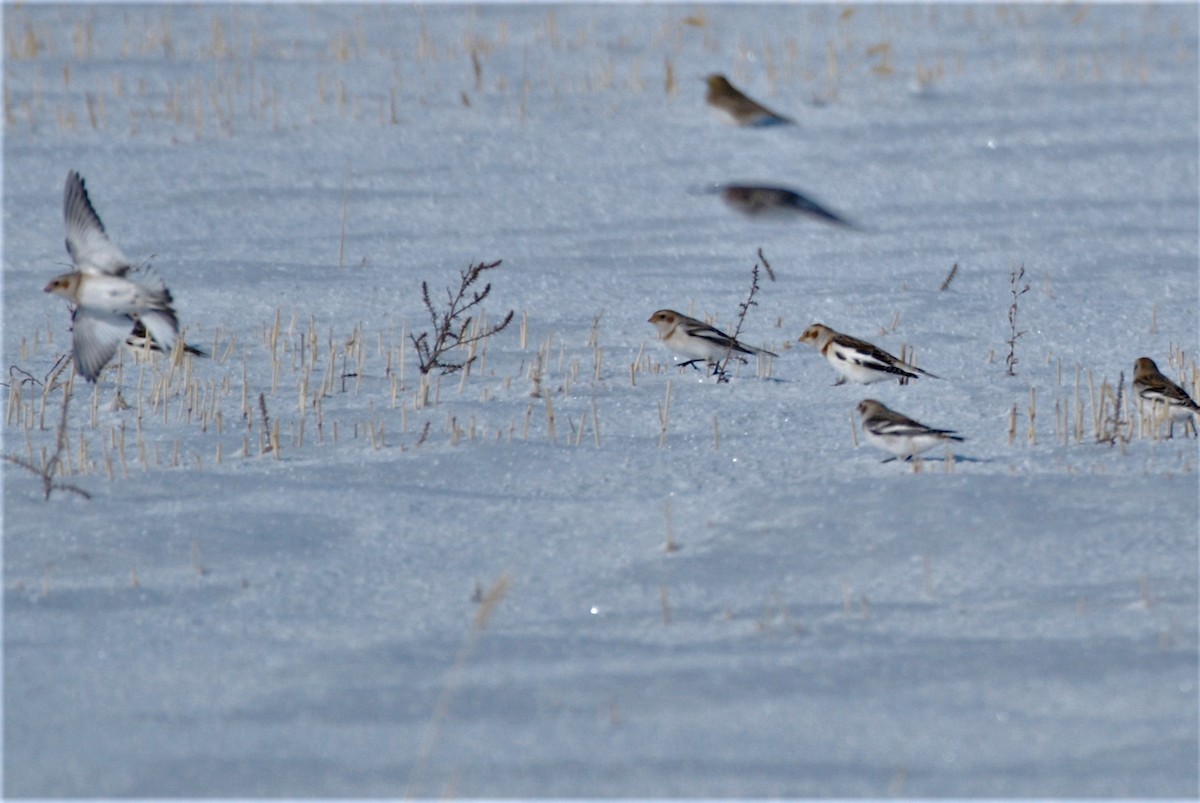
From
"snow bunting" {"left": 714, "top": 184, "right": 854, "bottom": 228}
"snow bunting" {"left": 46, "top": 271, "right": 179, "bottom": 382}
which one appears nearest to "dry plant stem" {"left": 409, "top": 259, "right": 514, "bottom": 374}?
"snow bunting" {"left": 714, "top": 184, "right": 854, "bottom": 228}

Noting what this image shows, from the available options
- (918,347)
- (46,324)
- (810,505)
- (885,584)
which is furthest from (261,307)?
(885,584)

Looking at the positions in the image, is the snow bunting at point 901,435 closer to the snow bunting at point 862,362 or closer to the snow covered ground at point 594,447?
the snow covered ground at point 594,447

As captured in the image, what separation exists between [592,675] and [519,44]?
13.3 m

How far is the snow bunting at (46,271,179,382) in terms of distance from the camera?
6.39m

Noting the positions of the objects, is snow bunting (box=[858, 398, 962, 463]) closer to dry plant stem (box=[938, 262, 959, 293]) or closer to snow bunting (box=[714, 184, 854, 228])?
snow bunting (box=[714, 184, 854, 228])

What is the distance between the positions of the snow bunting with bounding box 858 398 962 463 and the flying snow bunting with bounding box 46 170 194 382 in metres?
2.92

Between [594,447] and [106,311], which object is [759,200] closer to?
[594,447]

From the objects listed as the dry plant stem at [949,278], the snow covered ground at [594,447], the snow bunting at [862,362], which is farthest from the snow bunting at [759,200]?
the dry plant stem at [949,278]

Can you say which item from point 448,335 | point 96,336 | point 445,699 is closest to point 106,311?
point 96,336

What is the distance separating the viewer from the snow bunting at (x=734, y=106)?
13.9 m

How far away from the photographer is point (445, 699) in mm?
4332

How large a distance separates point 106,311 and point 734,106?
27.2 feet

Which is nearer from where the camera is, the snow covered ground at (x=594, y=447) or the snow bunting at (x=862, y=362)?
the snow covered ground at (x=594, y=447)

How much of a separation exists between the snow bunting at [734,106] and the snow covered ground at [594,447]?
214mm
